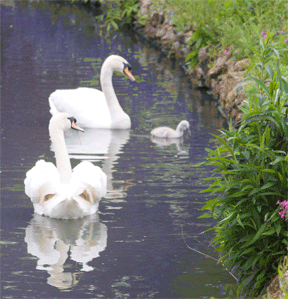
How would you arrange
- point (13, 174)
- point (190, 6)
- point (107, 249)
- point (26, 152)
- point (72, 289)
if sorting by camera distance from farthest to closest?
point (190, 6)
point (26, 152)
point (13, 174)
point (107, 249)
point (72, 289)

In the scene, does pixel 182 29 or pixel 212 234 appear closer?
pixel 212 234

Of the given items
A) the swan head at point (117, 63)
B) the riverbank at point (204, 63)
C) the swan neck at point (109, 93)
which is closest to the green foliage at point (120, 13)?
the riverbank at point (204, 63)

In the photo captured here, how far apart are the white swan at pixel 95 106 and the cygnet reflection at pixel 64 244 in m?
3.93

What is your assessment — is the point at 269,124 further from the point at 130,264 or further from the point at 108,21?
the point at 108,21

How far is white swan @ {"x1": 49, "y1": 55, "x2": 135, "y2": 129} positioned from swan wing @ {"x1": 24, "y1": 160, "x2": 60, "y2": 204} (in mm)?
3919

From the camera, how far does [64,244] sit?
229 inches

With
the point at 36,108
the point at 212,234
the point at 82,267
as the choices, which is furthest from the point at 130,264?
the point at 36,108

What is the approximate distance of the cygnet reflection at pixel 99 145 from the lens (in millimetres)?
8586

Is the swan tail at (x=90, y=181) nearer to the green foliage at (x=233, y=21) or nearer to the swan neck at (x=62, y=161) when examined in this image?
the swan neck at (x=62, y=161)

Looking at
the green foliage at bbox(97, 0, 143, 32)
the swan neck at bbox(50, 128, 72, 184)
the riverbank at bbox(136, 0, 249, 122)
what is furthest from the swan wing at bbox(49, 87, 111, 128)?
the green foliage at bbox(97, 0, 143, 32)

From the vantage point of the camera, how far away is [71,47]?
17.5m

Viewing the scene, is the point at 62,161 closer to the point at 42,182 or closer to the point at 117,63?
the point at 42,182

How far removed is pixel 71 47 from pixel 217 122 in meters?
8.12

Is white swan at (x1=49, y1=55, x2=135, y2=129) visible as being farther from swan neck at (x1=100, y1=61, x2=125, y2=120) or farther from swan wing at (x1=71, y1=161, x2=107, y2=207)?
swan wing at (x1=71, y1=161, x2=107, y2=207)
